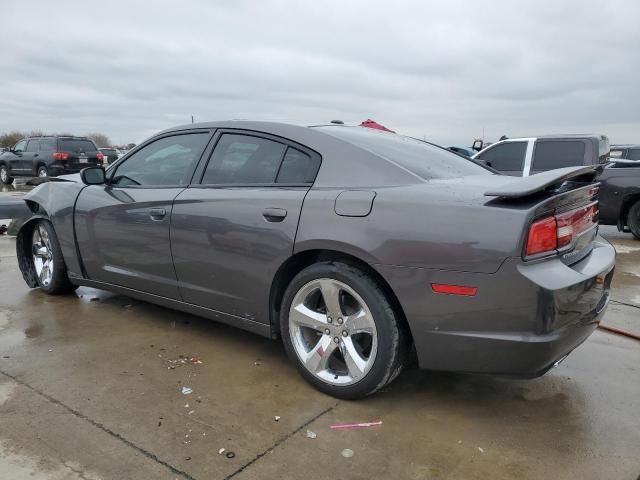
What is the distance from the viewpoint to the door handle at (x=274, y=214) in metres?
2.83

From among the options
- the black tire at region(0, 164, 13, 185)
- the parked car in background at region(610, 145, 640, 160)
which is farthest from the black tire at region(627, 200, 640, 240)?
the black tire at region(0, 164, 13, 185)

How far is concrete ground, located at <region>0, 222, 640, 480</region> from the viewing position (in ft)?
7.24

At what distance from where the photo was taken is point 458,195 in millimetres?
2404

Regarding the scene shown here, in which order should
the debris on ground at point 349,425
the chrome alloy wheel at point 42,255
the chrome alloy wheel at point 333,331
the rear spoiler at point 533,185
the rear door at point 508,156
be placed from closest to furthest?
the rear spoiler at point 533,185 < the debris on ground at point 349,425 < the chrome alloy wheel at point 333,331 < the chrome alloy wheel at point 42,255 < the rear door at point 508,156

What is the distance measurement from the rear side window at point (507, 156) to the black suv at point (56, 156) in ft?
42.3

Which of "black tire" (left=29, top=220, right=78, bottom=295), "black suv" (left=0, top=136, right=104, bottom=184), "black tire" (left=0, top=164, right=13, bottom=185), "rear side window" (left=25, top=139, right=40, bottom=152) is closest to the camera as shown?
"black tire" (left=29, top=220, right=78, bottom=295)

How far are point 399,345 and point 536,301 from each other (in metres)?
0.69

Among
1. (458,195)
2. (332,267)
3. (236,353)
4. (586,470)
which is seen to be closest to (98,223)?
(236,353)

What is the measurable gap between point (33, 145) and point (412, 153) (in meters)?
17.7

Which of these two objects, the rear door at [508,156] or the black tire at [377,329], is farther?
the rear door at [508,156]

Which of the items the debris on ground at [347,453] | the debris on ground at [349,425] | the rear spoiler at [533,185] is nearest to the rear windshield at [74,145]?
the debris on ground at [349,425]

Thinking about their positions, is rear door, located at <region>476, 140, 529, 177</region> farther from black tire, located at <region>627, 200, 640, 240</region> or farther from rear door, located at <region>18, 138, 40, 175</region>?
rear door, located at <region>18, 138, 40, 175</region>

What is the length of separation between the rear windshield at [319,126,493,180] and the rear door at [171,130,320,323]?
0.33 metres

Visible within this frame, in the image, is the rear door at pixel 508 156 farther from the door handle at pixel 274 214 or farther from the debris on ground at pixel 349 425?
the debris on ground at pixel 349 425
